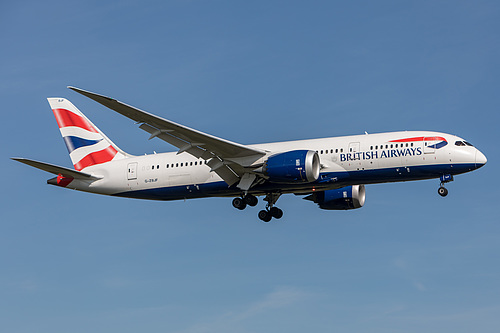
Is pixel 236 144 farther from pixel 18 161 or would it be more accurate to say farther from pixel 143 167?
pixel 18 161

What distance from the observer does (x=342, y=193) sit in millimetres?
46438

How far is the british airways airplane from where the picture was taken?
129ft

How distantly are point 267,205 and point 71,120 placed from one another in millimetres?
14546

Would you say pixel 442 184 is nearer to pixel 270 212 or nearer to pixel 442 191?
pixel 442 191

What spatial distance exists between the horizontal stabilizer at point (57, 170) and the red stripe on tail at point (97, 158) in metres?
1.65

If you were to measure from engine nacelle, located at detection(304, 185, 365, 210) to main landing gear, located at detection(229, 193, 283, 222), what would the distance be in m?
2.91

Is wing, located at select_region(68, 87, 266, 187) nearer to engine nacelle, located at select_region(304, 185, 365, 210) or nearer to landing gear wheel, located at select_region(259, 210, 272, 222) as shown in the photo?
landing gear wheel, located at select_region(259, 210, 272, 222)

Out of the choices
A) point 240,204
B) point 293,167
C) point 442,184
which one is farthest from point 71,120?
point 442,184

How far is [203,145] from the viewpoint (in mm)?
40594

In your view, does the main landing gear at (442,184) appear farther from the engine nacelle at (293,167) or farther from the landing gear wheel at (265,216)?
the landing gear wheel at (265,216)

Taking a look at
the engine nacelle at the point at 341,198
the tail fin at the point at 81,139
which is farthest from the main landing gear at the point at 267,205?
the tail fin at the point at 81,139

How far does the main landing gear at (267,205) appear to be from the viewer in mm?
43469

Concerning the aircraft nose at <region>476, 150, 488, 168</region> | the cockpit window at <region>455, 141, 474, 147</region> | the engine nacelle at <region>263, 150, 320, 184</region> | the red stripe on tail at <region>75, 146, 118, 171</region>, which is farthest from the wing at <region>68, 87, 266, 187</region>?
the aircraft nose at <region>476, 150, 488, 168</region>

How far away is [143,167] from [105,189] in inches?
114
